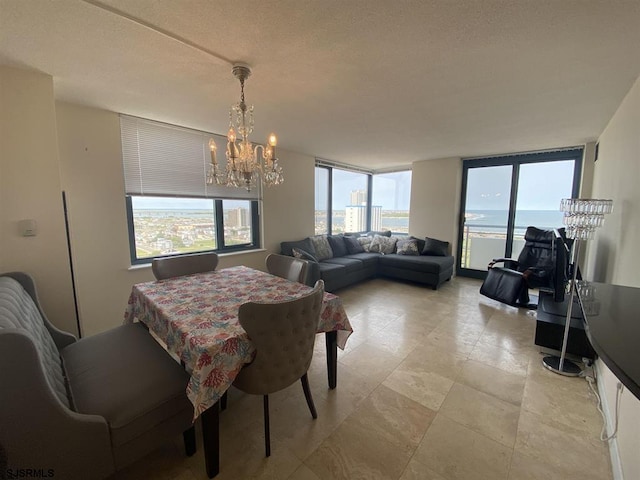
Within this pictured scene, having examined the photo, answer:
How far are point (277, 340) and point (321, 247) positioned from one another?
338cm

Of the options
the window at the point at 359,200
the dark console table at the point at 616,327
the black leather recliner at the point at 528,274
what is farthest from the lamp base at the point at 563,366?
the window at the point at 359,200

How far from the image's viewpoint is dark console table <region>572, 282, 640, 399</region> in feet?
1.92

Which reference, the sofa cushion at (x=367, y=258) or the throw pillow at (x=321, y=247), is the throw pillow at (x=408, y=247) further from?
the throw pillow at (x=321, y=247)

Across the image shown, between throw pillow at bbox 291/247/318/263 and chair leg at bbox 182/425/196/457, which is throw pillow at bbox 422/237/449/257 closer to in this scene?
throw pillow at bbox 291/247/318/263

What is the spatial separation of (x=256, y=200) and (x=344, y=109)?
200 centimetres

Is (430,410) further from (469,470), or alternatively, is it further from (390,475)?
(390,475)

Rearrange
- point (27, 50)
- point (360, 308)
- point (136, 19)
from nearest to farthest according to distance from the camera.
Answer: point (136, 19), point (27, 50), point (360, 308)

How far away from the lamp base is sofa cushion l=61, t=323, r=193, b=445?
2.78 m

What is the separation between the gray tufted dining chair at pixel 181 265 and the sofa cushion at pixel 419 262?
3.18m

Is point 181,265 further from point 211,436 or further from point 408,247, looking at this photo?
point 408,247

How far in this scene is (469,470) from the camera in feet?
4.46

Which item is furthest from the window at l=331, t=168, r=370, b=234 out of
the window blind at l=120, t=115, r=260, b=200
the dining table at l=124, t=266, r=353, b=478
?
the dining table at l=124, t=266, r=353, b=478

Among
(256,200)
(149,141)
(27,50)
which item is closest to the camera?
(27,50)

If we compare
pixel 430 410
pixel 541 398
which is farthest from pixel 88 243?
pixel 541 398
